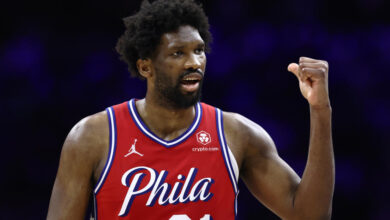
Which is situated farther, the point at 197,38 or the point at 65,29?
the point at 65,29

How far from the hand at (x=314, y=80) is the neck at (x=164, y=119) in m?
0.62

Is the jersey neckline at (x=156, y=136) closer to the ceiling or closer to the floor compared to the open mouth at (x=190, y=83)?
closer to the floor

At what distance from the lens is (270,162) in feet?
8.48

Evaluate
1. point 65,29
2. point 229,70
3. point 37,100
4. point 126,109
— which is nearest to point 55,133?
point 37,100

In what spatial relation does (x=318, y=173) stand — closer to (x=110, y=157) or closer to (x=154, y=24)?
(x=110, y=157)

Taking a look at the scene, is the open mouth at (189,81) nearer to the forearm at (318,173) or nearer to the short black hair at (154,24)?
the short black hair at (154,24)

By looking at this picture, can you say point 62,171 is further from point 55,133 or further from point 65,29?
point 65,29

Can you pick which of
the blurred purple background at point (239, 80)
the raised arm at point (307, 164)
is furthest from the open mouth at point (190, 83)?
the blurred purple background at point (239, 80)

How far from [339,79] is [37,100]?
2.92m

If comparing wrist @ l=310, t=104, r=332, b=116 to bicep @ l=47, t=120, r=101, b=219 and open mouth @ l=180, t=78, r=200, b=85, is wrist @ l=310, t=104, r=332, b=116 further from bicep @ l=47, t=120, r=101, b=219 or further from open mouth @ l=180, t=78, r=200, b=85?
bicep @ l=47, t=120, r=101, b=219

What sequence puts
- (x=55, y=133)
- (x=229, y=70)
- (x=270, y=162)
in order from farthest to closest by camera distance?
(x=229, y=70)
(x=55, y=133)
(x=270, y=162)

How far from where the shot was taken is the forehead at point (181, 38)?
2502 mm

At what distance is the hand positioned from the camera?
88.4 inches

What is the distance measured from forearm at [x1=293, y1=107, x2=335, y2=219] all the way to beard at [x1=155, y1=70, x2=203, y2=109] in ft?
1.79
